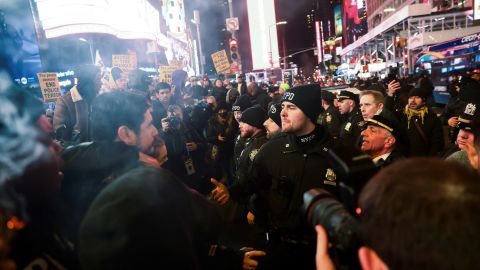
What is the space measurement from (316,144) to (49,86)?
4569 millimetres

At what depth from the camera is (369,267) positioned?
121cm

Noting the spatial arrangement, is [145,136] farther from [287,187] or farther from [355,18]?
[355,18]

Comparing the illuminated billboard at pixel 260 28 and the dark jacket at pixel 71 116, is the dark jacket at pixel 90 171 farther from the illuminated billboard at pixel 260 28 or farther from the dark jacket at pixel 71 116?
the illuminated billboard at pixel 260 28

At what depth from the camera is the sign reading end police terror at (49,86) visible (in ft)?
18.7

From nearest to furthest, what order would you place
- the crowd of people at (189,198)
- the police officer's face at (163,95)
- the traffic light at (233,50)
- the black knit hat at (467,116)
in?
the crowd of people at (189,198) < the black knit hat at (467,116) < the police officer's face at (163,95) < the traffic light at (233,50)

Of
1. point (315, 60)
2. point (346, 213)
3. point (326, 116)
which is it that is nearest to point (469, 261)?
point (346, 213)

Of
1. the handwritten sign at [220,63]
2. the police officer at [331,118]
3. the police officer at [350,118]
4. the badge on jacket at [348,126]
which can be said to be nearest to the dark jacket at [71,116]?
the police officer at [350,118]

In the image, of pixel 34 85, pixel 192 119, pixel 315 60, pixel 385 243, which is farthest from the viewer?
pixel 315 60

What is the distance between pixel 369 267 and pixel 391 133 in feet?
9.10

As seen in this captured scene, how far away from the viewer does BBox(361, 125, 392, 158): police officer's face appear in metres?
Answer: 3.71

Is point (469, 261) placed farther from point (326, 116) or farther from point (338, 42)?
point (338, 42)

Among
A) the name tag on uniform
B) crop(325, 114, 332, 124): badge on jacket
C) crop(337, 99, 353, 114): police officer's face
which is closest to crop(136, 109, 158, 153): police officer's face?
the name tag on uniform

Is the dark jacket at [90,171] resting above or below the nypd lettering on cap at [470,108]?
above

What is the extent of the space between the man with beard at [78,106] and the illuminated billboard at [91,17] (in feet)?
25.5
